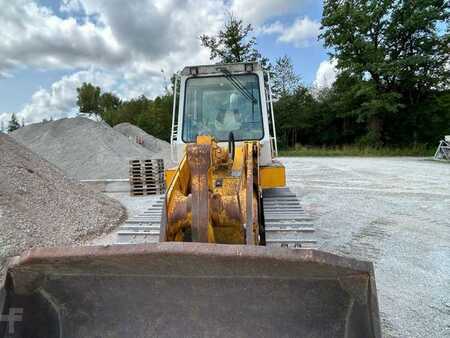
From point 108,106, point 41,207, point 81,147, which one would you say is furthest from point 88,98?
point 41,207

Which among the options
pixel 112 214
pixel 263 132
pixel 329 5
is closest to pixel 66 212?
pixel 112 214

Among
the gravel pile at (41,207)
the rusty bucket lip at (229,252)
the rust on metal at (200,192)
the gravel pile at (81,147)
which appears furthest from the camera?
the gravel pile at (81,147)

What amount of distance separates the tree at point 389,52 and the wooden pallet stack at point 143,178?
2054cm

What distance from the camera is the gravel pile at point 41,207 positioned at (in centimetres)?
465

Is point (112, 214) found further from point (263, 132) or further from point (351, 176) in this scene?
point (351, 176)

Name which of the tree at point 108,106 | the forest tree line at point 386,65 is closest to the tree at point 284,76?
the forest tree line at point 386,65

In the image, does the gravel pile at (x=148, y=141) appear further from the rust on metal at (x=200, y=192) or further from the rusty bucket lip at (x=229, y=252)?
the rusty bucket lip at (x=229, y=252)

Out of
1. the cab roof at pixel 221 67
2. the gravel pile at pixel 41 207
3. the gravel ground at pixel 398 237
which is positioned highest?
the cab roof at pixel 221 67

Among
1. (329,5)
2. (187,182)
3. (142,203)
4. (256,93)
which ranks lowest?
(142,203)

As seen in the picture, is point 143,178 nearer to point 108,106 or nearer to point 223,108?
point 223,108

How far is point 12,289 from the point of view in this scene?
1722 mm

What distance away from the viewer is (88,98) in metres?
45.8

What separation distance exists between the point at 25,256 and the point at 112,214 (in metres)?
5.24

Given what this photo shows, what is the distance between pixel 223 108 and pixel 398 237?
3091 millimetres
